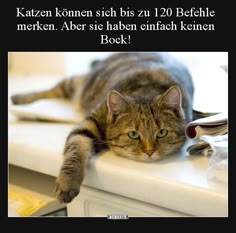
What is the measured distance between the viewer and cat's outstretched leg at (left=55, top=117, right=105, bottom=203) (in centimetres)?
91

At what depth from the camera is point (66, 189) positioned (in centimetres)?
91

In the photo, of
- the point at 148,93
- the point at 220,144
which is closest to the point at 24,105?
the point at 148,93

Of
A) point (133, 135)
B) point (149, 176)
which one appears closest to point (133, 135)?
point (133, 135)

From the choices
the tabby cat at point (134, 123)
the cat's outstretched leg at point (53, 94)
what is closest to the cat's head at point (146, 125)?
the tabby cat at point (134, 123)

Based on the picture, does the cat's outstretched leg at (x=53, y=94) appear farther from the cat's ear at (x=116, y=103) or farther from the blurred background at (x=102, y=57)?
the cat's ear at (x=116, y=103)

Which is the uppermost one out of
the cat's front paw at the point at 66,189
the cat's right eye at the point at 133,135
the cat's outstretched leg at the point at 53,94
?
the cat's outstretched leg at the point at 53,94

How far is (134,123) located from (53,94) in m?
0.68

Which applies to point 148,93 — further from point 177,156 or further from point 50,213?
point 50,213

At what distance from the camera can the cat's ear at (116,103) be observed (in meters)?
1.02

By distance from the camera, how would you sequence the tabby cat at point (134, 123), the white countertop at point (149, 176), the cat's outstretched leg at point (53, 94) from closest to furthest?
the white countertop at point (149, 176) < the tabby cat at point (134, 123) < the cat's outstretched leg at point (53, 94)

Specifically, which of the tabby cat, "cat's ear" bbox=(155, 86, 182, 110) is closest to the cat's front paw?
the tabby cat

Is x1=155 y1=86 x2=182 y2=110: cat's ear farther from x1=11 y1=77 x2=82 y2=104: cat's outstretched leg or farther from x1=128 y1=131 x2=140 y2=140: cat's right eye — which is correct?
x1=11 y1=77 x2=82 y2=104: cat's outstretched leg

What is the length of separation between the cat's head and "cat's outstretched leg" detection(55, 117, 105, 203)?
0.06m

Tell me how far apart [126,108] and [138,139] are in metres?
0.09
